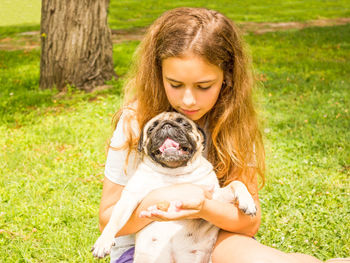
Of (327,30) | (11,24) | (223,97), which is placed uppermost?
(223,97)

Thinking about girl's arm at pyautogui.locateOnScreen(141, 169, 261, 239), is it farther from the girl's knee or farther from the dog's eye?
the dog's eye

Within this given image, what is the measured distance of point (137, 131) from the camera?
2789 mm

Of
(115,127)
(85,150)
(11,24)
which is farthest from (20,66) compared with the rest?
(115,127)

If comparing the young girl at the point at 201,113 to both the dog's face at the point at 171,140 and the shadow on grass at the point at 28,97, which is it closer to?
the dog's face at the point at 171,140

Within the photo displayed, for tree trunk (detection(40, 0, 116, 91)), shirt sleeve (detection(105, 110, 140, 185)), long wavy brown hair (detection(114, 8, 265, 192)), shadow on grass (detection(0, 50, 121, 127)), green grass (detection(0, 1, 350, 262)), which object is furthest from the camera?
tree trunk (detection(40, 0, 116, 91))

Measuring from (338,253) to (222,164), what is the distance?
1.38m

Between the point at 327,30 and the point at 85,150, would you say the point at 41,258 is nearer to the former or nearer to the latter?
the point at 85,150

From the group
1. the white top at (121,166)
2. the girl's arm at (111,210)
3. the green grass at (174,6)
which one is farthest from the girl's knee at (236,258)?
the green grass at (174,6)

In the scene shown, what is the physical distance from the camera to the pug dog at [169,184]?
2.51 m

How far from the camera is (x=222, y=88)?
9.37ft

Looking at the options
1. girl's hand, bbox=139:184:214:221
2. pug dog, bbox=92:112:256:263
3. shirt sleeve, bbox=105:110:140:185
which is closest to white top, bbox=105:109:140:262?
shirt sleeve, bbox=105:110:140:185

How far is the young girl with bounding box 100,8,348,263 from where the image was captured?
2443 mm

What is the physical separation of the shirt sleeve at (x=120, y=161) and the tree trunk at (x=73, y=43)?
14.4 feet

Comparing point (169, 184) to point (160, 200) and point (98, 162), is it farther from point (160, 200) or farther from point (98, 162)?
point (98, 162)
